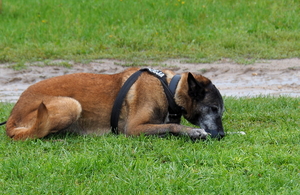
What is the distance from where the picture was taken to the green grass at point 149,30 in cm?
1139

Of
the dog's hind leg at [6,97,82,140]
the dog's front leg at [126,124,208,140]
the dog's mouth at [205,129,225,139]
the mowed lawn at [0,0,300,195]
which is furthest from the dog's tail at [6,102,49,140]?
the dog's mouth at [205,129,225,139]

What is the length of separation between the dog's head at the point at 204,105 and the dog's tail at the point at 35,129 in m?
1.66

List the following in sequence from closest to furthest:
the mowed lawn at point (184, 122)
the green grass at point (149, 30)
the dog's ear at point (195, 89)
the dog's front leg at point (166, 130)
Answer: the mowed lawn at point (184, 122)
the dog's front leg at point (166, 130)
the dog's ear at point (195, 89)
the green grass at point (149, 30)

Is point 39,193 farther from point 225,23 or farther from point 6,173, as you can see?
point 225,23

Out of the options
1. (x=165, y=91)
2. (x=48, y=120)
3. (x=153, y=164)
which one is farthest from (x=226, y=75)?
(x=153, y=164)

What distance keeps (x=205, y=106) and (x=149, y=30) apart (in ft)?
25.3

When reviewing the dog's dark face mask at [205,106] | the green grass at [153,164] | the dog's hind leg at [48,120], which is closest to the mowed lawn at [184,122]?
the green grass at [153,164]

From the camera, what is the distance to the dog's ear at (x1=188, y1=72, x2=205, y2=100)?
5.18 meters

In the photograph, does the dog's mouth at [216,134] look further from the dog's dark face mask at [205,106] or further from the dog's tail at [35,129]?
the dog's tail at [35,129]

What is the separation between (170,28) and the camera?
505 inches

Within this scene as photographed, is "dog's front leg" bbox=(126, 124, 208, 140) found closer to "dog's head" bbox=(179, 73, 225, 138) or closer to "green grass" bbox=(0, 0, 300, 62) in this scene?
"dog's head" bbox=(179, 73, 225, 138)

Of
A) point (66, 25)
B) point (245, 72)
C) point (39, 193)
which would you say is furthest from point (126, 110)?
point (66, 25)

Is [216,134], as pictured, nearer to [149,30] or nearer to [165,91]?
[165,91]

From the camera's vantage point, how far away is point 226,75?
9.78m
